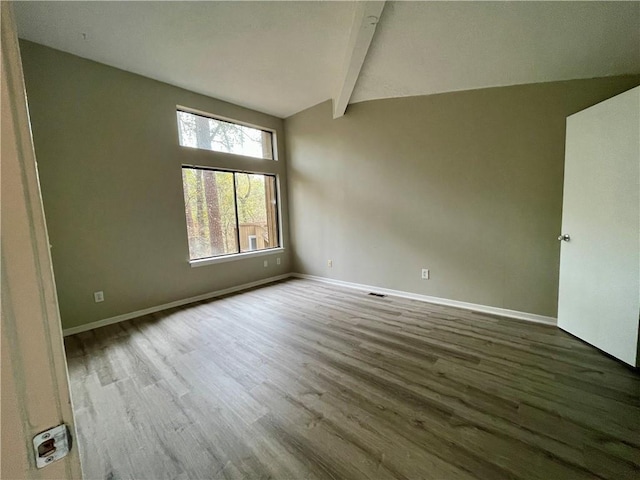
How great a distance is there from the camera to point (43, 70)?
255 cm

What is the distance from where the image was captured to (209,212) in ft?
12.7

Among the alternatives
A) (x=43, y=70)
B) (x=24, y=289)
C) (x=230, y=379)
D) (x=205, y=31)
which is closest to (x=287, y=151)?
(x=205, y=31)

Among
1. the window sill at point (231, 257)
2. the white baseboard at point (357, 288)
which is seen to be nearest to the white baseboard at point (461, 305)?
the white baseboard at point (357, 288)

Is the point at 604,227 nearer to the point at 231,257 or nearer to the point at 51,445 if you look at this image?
the point at 51,445

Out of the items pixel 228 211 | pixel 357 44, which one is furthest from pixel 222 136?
pixel 357 44

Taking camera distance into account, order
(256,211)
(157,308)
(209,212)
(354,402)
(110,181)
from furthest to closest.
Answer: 1. (256,211)
2. (209,212)
3. (157,308)
4. (110,181)
5. (354,402)

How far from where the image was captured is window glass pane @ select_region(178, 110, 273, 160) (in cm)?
362

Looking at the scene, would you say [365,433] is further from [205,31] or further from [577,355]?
[205,31]

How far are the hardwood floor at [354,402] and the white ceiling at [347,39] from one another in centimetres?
255

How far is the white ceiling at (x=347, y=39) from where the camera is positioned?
2.02m

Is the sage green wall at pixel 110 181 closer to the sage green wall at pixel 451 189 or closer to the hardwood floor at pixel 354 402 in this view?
the hardwood floor at pixel 354 402

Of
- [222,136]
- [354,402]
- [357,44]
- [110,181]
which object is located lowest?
[354,402]

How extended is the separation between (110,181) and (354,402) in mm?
3461

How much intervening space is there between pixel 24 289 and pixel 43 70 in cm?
369
